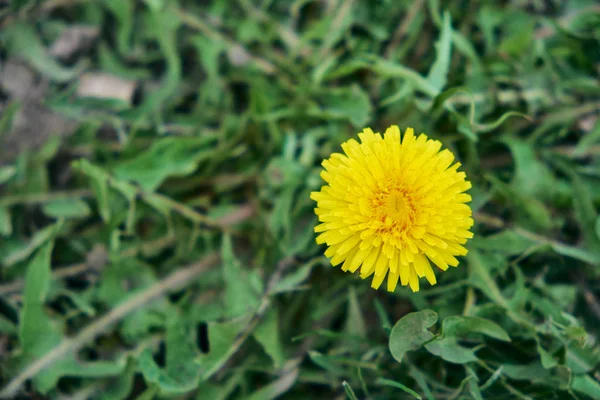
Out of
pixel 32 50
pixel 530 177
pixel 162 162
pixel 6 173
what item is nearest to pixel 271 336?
pixel 162 162

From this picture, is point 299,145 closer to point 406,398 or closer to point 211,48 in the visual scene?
point 211,48

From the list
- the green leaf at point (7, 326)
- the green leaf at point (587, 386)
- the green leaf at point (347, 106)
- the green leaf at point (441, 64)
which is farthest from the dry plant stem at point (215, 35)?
the green leaf at point (587, 386)

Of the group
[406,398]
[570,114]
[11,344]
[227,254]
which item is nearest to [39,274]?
[11,344]

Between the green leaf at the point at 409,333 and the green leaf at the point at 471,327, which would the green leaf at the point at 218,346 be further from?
the green leaf at the point at 471,327

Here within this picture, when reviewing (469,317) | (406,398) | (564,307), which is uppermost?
(469,317)

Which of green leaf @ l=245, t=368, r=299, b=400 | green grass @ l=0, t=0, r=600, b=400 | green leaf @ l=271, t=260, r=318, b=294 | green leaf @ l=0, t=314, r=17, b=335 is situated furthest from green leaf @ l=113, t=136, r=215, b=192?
green leaf @ l=245, t=368, r=299, b=400

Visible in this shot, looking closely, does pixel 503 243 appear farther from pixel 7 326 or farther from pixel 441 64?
pixel 7 326

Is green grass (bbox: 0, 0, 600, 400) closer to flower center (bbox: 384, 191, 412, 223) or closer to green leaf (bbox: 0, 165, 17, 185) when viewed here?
green leaf (bbox: 0, 165, 17, 185)
